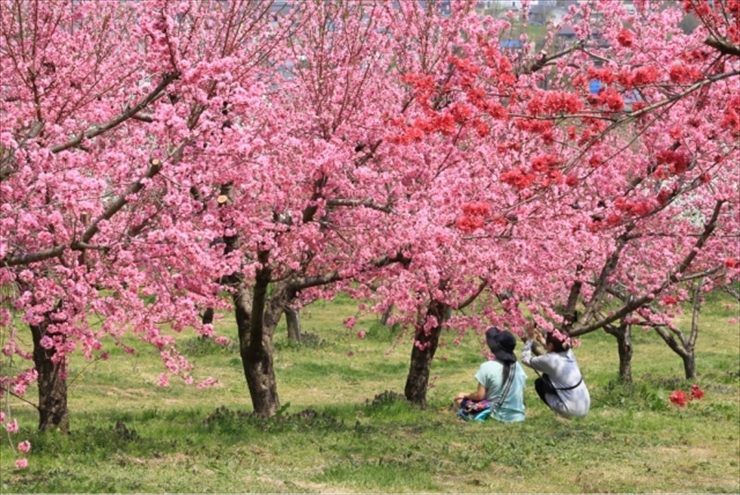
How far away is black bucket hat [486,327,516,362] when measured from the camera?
538 inches

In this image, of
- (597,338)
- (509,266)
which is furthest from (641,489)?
(597,338)

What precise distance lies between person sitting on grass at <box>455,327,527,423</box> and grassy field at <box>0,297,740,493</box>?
22 cm

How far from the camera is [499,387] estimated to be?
553 inches

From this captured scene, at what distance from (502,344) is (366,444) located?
102 inches

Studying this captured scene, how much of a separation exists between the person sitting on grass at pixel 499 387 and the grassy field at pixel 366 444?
0.71 feet

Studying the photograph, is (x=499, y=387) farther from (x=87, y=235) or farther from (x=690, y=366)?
(x=690, y=366)

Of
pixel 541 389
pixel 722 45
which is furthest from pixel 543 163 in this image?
pixel 541 389

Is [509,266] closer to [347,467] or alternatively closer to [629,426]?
[629,426]

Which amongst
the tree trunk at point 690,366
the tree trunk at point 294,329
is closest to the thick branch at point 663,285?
the tree trunk at point 690,366

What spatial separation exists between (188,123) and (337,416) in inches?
280

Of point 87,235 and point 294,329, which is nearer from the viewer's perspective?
point 87,235

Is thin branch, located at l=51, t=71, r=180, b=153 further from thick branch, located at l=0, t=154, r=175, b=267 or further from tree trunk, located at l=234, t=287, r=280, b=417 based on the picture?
tree trunk, located at l=234, t=287, r=280, b=417

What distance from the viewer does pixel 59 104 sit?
402 inches

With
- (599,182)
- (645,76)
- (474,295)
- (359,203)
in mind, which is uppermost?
(645,76)
